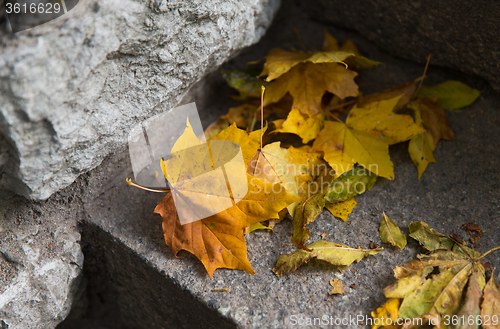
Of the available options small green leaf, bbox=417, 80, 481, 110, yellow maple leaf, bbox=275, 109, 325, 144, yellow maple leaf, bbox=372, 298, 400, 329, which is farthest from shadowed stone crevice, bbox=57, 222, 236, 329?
small green leaf, bbox=417, 80, 481, 110

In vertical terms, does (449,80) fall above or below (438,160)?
above

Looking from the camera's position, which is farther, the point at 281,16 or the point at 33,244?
the point at 281,16

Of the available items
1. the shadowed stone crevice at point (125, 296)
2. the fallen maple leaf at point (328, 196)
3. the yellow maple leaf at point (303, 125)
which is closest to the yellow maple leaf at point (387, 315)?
the fallen maple leaf at point (328, 196)

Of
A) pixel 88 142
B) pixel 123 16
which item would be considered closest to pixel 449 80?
pixel 123 16

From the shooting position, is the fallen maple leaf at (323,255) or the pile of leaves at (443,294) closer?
the pile of leaves at (443,294)

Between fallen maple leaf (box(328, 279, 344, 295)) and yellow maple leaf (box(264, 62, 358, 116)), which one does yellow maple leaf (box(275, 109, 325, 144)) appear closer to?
yellow maple leaf (box(264, 62, 358, 116))

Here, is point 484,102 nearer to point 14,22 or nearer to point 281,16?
point 281,16

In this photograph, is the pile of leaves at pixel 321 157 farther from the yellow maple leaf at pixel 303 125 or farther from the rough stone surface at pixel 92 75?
the rough stone surface at pixel 92 75
